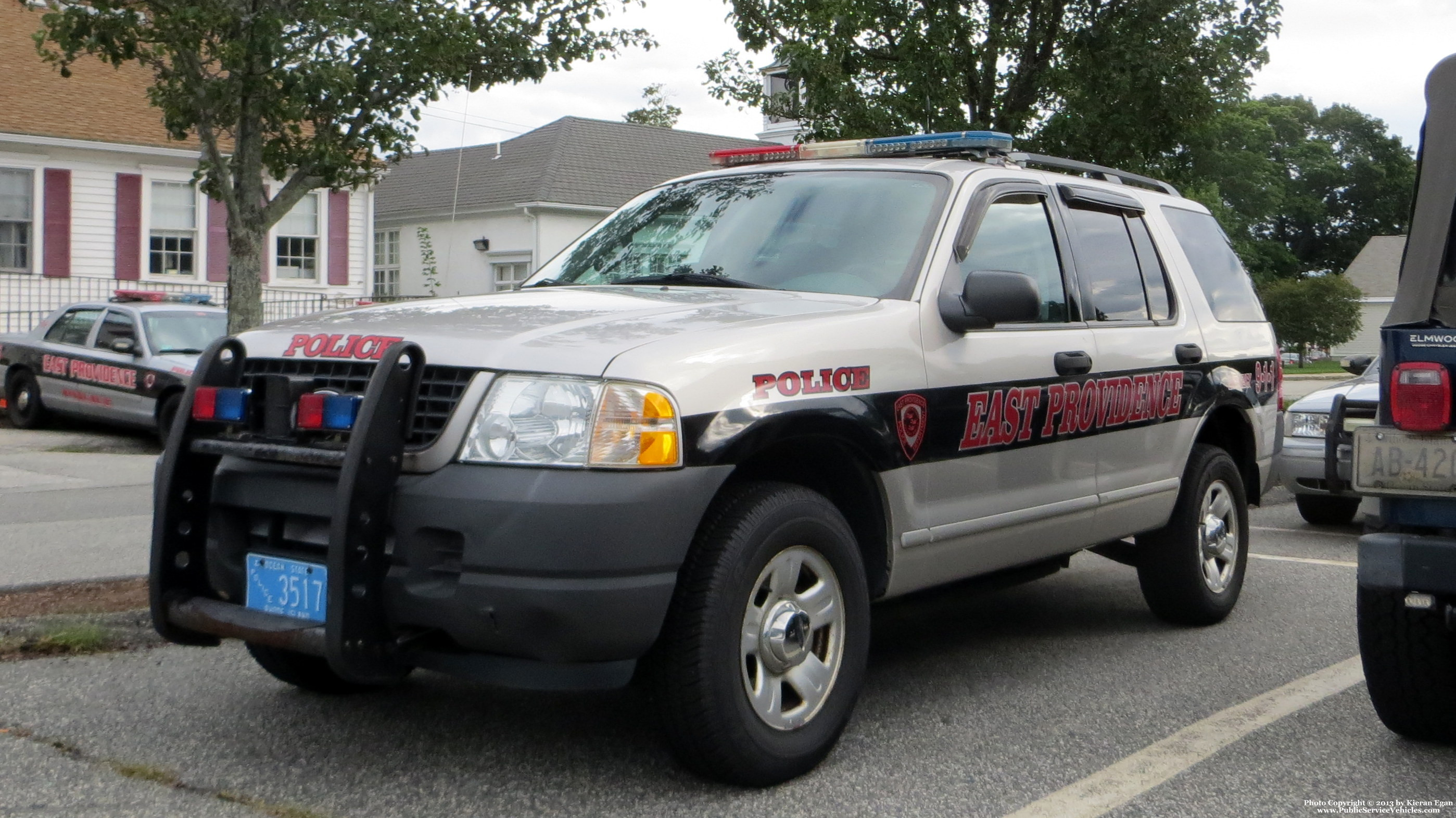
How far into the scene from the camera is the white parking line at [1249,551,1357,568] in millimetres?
8383

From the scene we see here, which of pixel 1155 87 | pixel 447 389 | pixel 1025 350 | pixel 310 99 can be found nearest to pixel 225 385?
pixel 447 389

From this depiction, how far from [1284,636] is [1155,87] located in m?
8.06

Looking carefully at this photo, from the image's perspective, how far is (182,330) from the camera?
47.6 feet

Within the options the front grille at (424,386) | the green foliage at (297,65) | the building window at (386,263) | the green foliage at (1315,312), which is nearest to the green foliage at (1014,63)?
the green foliage at (297,65)

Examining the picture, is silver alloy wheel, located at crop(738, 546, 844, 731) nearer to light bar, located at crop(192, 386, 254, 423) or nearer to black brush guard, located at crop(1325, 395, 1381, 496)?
light bar, located at crop(192, 386, 254, 423)

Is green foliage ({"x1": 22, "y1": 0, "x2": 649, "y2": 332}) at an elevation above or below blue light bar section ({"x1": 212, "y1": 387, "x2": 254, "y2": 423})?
above

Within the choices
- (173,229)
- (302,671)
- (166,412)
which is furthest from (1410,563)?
(173,229)

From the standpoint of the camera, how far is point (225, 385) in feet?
13.8

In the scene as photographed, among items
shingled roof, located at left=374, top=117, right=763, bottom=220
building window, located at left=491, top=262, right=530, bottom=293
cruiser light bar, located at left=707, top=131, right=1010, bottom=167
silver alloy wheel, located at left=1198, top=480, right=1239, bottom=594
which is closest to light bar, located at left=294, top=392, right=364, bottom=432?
cruiser light bar, located at left=707, top=131, right=1010, bottom=167

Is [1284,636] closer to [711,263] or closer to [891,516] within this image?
[891,516]

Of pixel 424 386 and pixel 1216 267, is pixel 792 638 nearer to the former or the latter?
pixel 424 386

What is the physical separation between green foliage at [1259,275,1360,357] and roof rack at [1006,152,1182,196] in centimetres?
4003

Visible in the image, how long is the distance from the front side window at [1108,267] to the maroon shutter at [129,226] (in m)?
20.1

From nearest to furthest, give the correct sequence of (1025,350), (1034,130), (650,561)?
(650,561), (1025,350), (1034,130)
